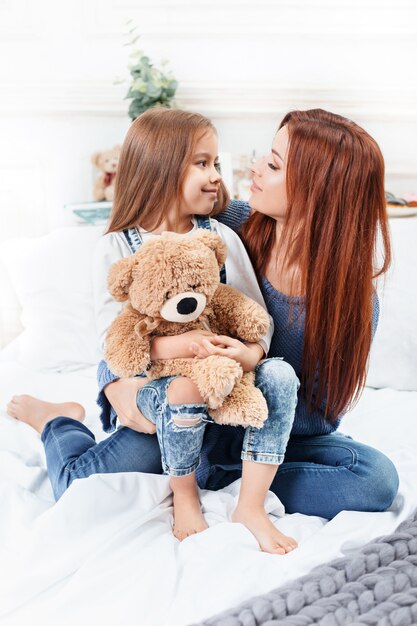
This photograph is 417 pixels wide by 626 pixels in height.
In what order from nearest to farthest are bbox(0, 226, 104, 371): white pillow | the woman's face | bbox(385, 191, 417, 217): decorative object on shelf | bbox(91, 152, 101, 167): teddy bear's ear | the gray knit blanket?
1. the gray knit blanket
2. the woman's face
3. bbox(0, 226, 104, 371): white pillow
4. bbox(385, 191, 417, 217): decorative object on shelf
5. bbox(91, 152, 101, 167): teddy bear's ear

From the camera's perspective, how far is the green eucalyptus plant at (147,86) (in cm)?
228

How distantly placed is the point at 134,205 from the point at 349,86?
135 centimetres

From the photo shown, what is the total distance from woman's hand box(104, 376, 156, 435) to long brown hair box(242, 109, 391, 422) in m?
0.33

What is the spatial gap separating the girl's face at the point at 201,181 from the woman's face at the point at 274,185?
0.30ft

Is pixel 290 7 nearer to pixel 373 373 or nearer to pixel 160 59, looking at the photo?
pixel 160 59

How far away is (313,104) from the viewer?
96.2 inches

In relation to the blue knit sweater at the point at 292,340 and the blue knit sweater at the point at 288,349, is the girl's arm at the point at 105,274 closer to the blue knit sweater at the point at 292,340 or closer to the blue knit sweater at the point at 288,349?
the blue knit sweater at the point at 288,349

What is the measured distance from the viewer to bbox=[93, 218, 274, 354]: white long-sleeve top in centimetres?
134

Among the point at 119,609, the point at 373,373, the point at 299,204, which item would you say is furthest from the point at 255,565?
the point at 373,373

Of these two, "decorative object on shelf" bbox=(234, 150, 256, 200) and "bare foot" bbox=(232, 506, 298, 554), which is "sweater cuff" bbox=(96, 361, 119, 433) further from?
"decorative object on shelf" bbox=(234, 150, 256, 200)

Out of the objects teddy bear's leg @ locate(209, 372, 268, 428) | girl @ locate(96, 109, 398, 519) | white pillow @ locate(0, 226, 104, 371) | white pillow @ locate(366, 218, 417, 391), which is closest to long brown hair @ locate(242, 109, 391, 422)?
girl @ locate(96, 109, 398, 519)

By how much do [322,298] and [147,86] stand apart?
4.18ft

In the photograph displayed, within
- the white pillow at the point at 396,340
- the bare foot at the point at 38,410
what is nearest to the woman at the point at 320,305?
the bare foot at the point at 38,410

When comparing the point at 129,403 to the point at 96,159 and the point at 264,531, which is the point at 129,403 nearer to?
the point at 264,531
